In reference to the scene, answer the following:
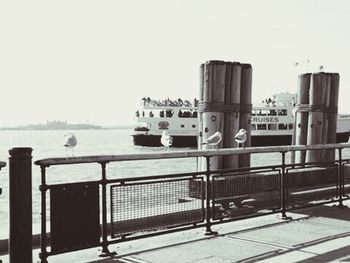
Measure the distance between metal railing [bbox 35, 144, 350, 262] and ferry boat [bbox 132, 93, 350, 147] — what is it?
65.4 m

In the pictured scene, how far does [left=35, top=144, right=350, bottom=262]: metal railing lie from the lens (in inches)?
197

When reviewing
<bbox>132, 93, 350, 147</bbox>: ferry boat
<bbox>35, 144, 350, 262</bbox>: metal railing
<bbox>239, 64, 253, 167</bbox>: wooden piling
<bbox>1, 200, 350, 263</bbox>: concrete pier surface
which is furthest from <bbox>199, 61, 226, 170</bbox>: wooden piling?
<bbox>132, 93, 350, 147</bbox>: ferry boat

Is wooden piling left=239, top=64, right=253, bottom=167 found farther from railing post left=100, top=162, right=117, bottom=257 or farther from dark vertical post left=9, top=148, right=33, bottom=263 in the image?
dark vertical post left=9, top=148, right=33, bottom=263

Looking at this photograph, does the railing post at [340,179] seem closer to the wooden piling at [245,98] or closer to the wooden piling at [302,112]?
the wooden piling at [245,98]

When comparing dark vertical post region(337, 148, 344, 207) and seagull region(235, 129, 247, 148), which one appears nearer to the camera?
dark vertical post region(337, 148, 344, 207)

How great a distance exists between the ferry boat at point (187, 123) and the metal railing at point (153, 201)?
215ft

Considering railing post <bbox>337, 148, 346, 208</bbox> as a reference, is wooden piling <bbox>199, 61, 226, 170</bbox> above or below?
above

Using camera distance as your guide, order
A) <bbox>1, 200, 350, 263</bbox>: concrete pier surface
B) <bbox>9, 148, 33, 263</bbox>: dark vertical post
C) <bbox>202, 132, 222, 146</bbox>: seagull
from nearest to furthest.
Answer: <bbox>9, 148, 33, 263</bbox>: dark vertical post → <bbox>1, 200, 350, 263</bbox>: concrete pier surface → <bbox>202, 132, 222, 146</bbox>: seagull

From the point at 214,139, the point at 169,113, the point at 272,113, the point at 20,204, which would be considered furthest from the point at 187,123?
the point at 20,204

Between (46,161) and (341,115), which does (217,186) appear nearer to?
(46,161)

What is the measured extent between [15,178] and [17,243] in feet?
1.93

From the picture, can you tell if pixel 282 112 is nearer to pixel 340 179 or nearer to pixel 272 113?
pixel 272 113

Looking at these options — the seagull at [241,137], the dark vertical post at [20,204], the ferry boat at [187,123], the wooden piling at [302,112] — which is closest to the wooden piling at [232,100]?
the seagull at [241,137]

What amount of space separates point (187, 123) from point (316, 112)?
205 feet
